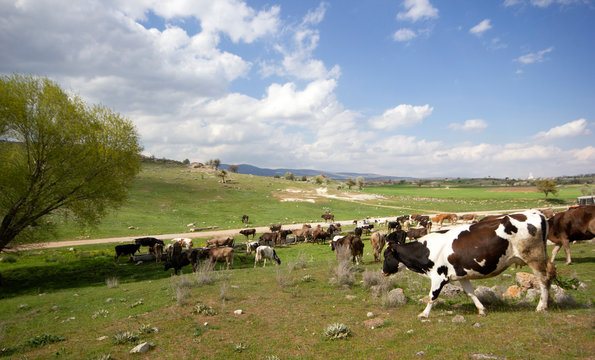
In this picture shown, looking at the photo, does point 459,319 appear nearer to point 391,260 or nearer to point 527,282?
point 391,260

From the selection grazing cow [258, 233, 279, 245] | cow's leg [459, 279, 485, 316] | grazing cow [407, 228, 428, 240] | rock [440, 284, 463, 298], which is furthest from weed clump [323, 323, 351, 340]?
grazing cow [258, 233, 279, 245]

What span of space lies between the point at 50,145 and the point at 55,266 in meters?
9.43

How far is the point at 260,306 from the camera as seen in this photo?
10.5 meters

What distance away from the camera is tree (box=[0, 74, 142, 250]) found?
17.0 m

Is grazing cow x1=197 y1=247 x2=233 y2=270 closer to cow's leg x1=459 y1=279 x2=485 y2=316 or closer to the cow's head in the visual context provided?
the cow's head

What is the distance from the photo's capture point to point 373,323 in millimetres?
8266

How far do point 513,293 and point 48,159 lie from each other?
83.0ft

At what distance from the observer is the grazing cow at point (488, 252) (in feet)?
23.7

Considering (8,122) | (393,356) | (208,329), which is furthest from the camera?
(8,122)

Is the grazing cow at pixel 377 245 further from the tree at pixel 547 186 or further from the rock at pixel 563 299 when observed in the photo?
the tree at pixel 547 186

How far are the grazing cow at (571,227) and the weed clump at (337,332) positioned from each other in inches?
415

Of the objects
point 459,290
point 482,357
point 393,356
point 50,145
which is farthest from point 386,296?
point 50,145

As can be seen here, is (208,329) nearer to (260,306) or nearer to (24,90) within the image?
(260,306)

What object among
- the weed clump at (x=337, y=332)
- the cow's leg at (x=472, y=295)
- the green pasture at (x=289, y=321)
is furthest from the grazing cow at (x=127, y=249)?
the cow's leg at (x=472, y=295)
